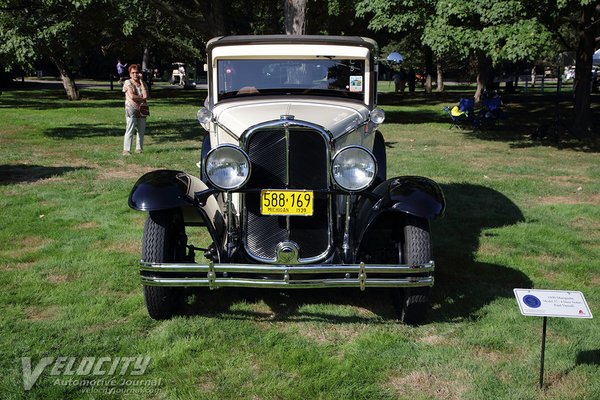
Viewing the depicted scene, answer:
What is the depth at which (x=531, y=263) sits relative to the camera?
5.68 meters

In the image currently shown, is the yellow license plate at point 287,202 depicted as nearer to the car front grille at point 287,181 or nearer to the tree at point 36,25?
the car front grille at point 287,181

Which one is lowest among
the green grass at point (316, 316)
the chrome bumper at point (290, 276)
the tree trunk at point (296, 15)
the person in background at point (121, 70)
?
the green grass at point (316, 316)

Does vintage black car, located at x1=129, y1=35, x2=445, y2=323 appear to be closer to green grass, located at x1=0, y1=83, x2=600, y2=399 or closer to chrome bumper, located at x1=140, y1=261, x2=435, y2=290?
chrome bumper, located at x1=140, y1=261, x2=435, y2=290

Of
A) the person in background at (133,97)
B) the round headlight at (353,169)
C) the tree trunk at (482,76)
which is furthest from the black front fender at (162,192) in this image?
the tree trunk at (482,76)

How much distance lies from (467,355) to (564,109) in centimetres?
2194

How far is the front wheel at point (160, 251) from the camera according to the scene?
413 centimetres

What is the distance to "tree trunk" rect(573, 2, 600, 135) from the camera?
46.4 feet

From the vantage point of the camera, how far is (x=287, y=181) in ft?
13.8

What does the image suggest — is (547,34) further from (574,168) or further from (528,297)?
(528,297)

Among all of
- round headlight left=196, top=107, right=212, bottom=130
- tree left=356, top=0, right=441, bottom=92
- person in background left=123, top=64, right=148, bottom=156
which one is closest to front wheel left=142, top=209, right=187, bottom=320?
round headlight left=196, top=107, right=212, bottom=130

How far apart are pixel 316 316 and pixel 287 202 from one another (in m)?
0.92

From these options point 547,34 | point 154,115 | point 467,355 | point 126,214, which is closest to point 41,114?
point 154,115

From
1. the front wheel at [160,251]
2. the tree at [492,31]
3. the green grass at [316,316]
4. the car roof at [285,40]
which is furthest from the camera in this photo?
the tree at [492,31]

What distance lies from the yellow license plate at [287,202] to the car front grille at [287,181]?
4.5 inches
